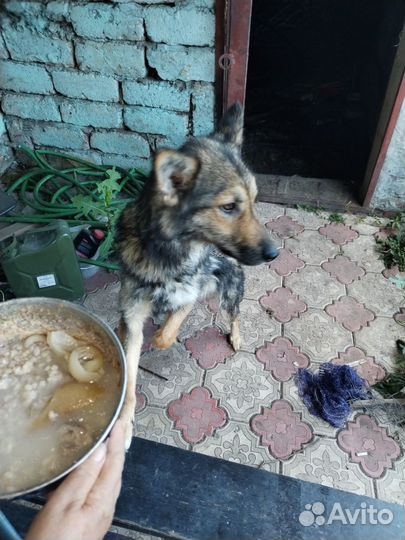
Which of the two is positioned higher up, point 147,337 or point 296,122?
point 296,122

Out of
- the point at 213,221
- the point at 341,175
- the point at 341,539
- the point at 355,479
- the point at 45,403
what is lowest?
the point at 355,479

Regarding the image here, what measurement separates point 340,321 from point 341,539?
2008 mm

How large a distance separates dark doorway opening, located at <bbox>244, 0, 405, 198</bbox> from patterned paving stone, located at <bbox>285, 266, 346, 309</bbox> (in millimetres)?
1369

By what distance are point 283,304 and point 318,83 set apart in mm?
4535

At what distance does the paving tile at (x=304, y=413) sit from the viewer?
250cm

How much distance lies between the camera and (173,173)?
1791mm

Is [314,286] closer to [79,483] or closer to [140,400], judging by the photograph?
[140,400]

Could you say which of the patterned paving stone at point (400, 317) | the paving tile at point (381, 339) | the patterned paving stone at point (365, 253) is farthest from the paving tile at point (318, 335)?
the patterned paving stone at point (365, 253)

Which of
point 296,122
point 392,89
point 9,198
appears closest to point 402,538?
point 392,89

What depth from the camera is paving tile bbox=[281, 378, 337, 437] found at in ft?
8.21

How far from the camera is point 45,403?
4.31ft

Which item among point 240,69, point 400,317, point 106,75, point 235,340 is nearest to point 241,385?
point 235,340

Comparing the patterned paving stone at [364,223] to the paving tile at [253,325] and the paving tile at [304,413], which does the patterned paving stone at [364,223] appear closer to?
the paving tile at [253,325]

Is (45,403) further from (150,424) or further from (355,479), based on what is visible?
(355,479)
